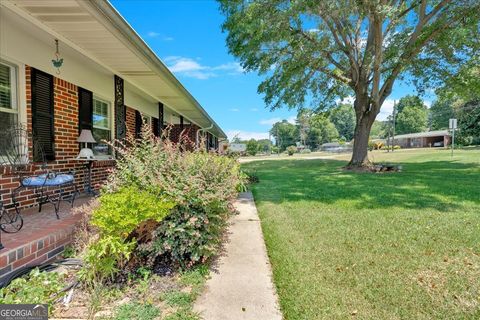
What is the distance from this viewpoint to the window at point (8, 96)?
3.81m

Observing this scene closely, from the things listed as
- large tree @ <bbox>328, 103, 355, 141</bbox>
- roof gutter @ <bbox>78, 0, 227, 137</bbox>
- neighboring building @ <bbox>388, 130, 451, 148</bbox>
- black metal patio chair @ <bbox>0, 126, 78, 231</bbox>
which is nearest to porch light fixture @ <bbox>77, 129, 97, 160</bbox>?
black metal patio chair @ <bbox>0, 126, 78, 231</bbox>

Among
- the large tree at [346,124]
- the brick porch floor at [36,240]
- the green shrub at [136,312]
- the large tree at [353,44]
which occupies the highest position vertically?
the large tree at [346,124]

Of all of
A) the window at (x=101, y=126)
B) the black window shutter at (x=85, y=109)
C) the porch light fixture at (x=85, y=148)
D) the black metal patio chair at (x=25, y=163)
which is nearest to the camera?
the black metal patio chair at (x=25, y=163)

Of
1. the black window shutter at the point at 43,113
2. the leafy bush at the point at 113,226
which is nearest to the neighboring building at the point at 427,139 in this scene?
the black window shutter at the point at 43,113

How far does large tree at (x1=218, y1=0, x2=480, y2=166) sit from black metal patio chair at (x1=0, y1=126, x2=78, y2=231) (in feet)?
25.5

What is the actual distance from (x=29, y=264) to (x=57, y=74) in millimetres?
3416

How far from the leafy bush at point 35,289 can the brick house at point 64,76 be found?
188 millimetres

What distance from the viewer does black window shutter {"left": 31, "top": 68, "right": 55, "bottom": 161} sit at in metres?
4.24

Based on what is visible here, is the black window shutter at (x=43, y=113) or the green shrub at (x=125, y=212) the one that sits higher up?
the black window shutter at (x=43, y=113)

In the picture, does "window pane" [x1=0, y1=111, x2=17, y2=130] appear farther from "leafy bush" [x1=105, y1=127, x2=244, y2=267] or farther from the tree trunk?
the tree trunk

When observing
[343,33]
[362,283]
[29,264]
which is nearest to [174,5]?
[343,33]

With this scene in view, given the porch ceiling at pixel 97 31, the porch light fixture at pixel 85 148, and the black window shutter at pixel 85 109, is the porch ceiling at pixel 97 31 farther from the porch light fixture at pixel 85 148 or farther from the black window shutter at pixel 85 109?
the porch light fixture at pixel 85 148

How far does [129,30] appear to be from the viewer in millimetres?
3387

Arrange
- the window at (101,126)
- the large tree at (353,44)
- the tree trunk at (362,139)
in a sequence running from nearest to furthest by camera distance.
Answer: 1. the window at (101,126)
2. the large tree at (353,44)
3. the tree trunk at (362,139)
